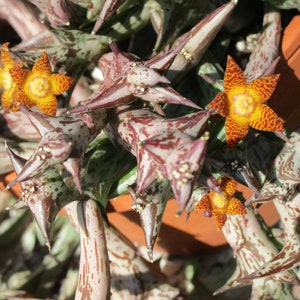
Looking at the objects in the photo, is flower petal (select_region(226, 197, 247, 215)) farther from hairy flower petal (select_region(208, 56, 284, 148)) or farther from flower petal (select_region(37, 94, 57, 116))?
flower petal (select_region(37, 94, 57, 116))

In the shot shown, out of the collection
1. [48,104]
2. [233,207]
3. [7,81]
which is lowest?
[233,207]

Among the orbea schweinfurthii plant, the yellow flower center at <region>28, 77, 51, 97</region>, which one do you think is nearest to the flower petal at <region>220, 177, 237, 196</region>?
the orbea schweinfurthii plant

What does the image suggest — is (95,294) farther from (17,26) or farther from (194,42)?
(17,26)

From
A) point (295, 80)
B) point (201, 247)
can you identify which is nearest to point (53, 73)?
point (295, 80)

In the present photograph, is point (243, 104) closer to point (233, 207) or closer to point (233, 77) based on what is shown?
point (233, 77)

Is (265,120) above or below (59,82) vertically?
below

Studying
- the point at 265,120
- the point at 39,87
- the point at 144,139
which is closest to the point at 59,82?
the point at 39,87
